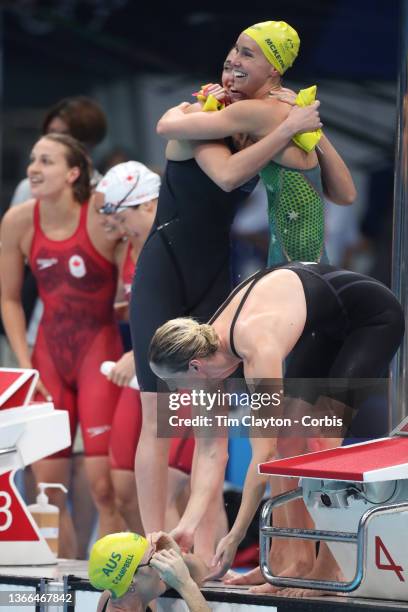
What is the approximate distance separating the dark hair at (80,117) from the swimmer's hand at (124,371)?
54.1 inches

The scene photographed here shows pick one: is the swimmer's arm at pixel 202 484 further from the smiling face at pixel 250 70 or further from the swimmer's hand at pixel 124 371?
the smiling face at pixel 250 70

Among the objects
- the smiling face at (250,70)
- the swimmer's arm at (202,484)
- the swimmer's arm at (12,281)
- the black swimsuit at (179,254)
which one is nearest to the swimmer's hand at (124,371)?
the swimmer's arm at (12,281)

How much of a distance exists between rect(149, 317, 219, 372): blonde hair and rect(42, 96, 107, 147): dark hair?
8.20ft

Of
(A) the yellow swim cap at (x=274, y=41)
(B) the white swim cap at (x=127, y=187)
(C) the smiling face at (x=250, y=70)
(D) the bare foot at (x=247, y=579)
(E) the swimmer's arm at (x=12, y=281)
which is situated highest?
(A) the yellow swim cap at (x=274, y=41)

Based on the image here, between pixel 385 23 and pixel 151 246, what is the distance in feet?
23.7

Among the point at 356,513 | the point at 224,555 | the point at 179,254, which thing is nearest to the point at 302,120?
the point at 179,254

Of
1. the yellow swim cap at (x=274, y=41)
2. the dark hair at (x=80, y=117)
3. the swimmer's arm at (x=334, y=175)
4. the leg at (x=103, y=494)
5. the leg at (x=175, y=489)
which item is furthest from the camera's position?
the dark hair at (x=80, y=117)

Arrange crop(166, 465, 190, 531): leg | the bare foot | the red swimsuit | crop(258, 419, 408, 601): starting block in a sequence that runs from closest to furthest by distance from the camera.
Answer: crop(258, 419, 408, 601): starting block, the bare foot, crop(166, 465, 190, 531): leg, the red swimsuit

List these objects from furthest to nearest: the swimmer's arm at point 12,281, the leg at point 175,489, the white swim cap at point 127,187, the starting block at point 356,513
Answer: the swimmer's arm at point 12,281
the white swim cap at point 127,187
the leg at point 175,489
the starting block at point 356,513

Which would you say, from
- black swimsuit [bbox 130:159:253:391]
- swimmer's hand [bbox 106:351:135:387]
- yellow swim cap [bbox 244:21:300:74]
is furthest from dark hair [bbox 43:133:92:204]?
yellow swim cap [bbox 244:21:300:74]

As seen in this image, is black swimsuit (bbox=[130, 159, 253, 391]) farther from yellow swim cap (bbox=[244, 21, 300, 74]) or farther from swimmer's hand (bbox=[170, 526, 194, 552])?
swimmer's hand (bbox=[170, 526, 194, 552])

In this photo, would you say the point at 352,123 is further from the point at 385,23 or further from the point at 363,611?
the point at 363,611

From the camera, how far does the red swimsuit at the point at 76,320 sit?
5734 millimetres

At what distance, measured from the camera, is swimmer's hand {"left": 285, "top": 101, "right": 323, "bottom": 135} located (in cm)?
438
